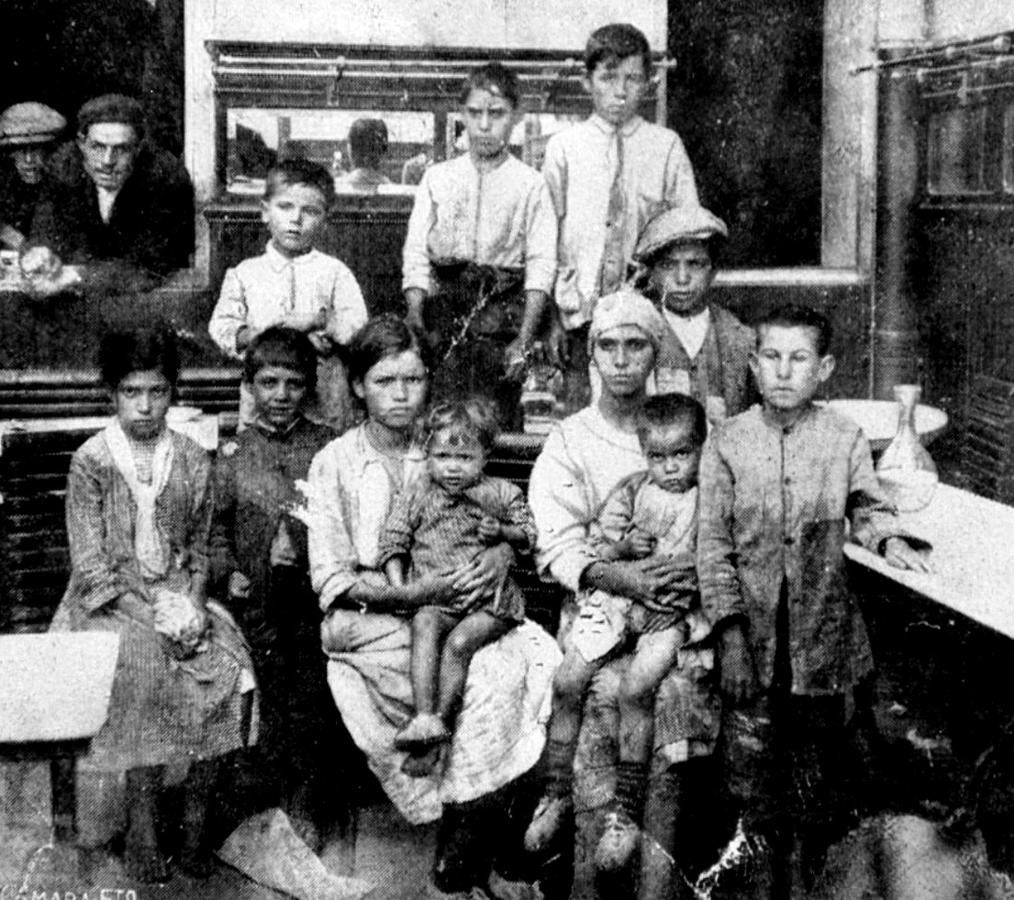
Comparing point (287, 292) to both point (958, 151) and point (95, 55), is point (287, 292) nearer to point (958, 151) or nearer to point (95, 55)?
point (95, 55)

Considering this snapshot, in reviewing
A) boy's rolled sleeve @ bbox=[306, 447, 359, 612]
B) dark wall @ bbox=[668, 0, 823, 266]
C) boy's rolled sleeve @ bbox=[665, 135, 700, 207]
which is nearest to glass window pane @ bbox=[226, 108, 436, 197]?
boy's rolled sleeve @ bbox=[665, 135, 700, 207]

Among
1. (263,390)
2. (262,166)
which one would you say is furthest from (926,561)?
(262,166)

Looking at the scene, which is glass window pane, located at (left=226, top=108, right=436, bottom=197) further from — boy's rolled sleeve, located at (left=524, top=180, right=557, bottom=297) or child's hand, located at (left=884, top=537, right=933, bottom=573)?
child's hand, located at (left=884, top=537, right=933, bottom=573)

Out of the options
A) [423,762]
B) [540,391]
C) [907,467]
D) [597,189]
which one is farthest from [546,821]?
[597,189]

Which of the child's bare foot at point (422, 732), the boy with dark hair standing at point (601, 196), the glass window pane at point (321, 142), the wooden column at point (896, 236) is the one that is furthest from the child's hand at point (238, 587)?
the wooden column at point (896, 236)

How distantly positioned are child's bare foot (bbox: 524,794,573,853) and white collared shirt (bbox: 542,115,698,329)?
4.42ft

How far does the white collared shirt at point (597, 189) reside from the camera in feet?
11.3

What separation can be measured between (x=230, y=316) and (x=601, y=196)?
40.0 inches

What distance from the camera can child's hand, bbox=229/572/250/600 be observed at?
9.19 ft

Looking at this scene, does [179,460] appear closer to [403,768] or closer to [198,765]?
[198,765]

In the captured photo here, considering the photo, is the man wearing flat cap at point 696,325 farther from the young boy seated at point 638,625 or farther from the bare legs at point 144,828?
the bare legs at point 144,828

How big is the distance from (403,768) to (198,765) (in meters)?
0.43

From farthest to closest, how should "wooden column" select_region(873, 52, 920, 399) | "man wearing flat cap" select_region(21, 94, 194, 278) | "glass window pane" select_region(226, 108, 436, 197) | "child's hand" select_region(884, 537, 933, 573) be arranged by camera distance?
"wooden column" select_region(873, 52, 920, 399)
"glass window pane" select_region(226, 108, 436, 197)
"man wearing flat cap" select_region(21, 94, 194, 278)
"child's hand" select_region(884, 537, 933, 573)

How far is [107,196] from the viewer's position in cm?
368
